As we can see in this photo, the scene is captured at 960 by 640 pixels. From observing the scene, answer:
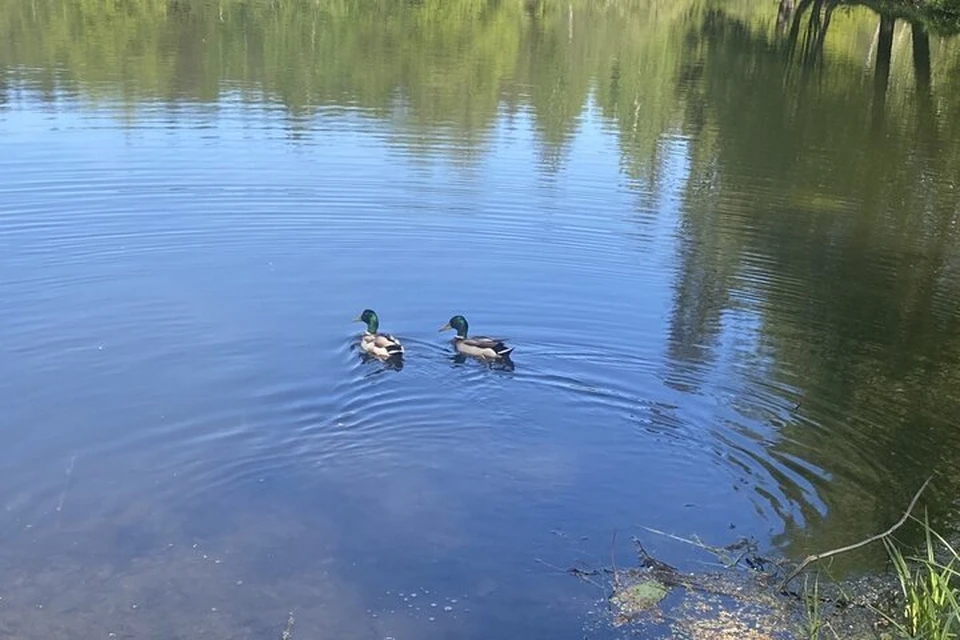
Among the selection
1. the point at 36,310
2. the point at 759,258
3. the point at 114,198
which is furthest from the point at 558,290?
the point at 114,198

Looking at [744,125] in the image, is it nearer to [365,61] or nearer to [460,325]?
[365,61]

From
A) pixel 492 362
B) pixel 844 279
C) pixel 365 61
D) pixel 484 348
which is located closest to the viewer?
pixel 484 348

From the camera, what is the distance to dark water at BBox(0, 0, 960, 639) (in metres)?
8.48

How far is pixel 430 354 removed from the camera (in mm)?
12727

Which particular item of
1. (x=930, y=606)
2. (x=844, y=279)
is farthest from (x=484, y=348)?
(x=844, y=279)

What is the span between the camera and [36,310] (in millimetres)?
13234

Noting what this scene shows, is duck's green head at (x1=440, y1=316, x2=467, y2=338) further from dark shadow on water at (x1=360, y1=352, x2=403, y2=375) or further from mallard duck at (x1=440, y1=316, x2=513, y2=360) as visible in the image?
dark shadow on water at (x1=360, y1=352, x2=403, y2=375)

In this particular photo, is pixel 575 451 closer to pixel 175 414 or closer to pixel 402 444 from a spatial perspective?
pixel 402 444

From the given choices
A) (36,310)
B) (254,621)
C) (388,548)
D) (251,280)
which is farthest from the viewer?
(251,280)

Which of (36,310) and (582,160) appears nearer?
(36,310)

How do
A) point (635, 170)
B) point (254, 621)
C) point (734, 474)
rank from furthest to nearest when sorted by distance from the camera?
point (635, 170)
point (734, 474)
point (254, 621)

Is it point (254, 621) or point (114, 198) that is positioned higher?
point (114, 198)

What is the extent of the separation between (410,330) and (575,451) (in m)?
3.73

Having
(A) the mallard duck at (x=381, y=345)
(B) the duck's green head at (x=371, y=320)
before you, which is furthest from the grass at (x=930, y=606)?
(B) the duck's green head at (x=371, y=320)
